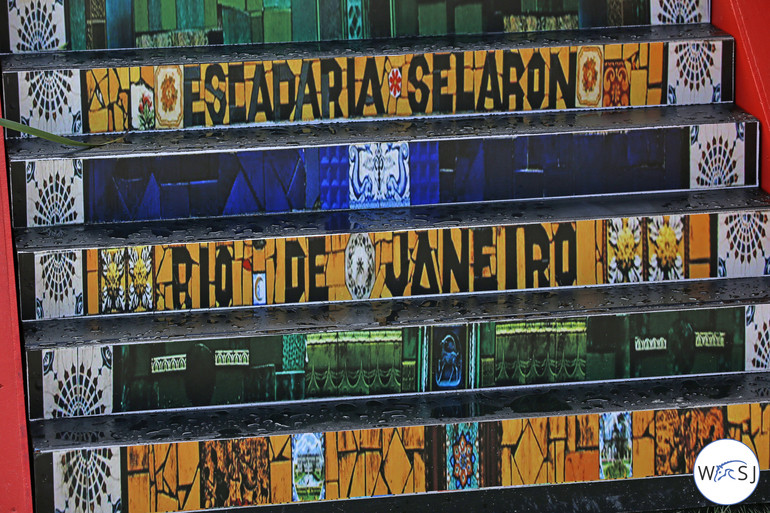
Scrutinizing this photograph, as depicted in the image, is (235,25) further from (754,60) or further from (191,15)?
(754,60)

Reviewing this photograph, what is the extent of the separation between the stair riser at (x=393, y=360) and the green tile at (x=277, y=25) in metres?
0.84

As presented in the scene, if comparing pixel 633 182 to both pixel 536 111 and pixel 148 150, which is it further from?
pixel 148 150

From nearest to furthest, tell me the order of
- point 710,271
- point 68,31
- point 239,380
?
point 239,380 → point 710,271 → point 68,31

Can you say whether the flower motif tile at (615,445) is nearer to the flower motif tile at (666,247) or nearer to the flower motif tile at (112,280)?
the flower motif tile at (666,247)

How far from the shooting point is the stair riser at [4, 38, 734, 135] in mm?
2811

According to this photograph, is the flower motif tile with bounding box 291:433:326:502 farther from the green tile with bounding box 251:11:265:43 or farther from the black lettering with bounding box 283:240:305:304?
the green tile with bounding box 251:11:265:43

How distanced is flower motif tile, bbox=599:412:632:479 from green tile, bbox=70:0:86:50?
1.50 meters

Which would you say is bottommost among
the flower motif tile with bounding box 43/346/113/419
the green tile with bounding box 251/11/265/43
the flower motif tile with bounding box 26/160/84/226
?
the flower motif tile with bounding box 43/346/113/419

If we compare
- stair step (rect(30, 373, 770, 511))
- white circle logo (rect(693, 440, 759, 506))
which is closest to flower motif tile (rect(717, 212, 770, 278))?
stair step (rect(30, 373, 770, 511))

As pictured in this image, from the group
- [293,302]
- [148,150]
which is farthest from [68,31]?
[293,302]

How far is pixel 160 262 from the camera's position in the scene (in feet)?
8.61

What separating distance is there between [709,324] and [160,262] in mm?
1162

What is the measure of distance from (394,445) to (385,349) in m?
0.20

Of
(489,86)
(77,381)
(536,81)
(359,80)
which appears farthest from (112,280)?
(536,81)
